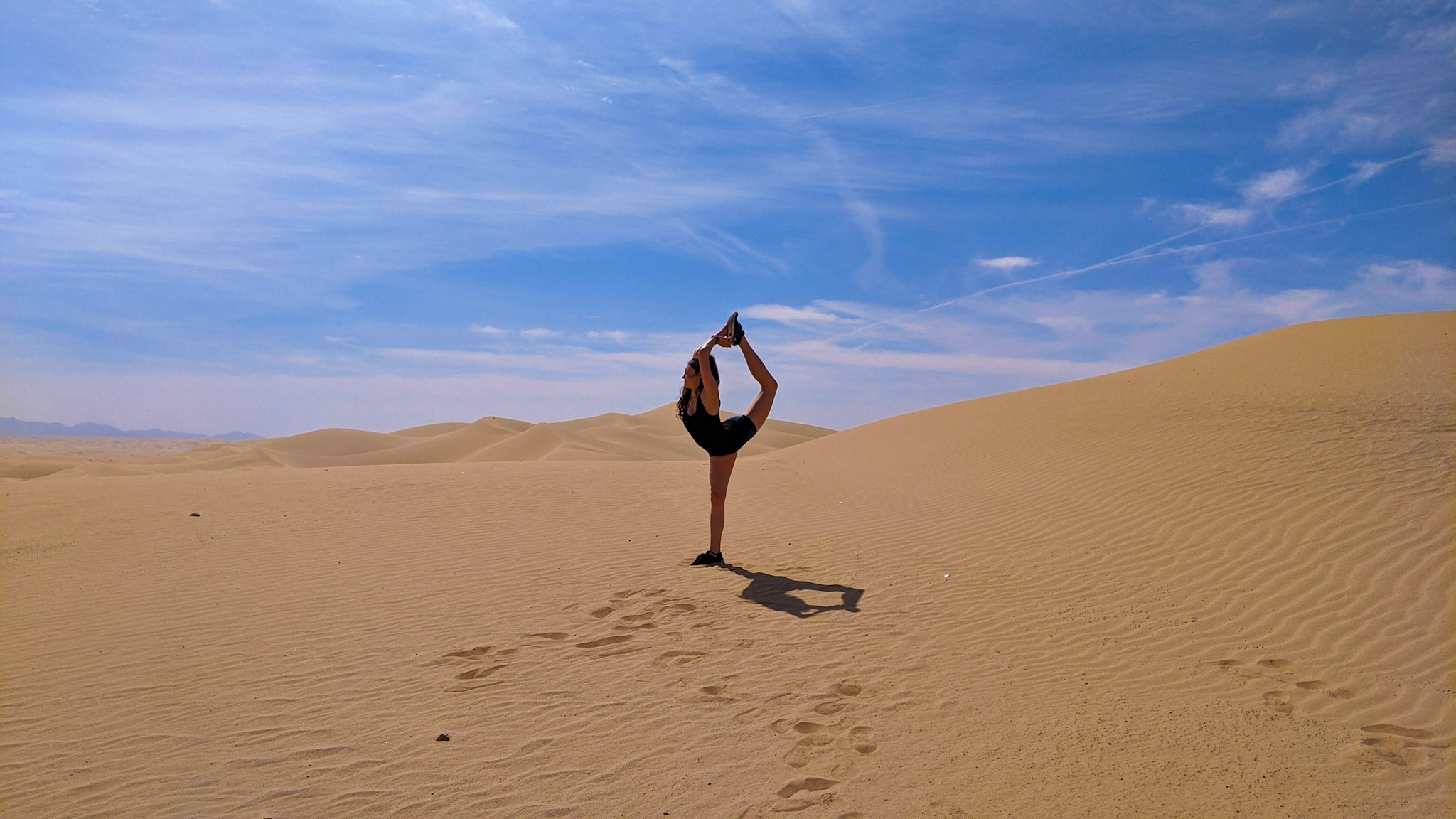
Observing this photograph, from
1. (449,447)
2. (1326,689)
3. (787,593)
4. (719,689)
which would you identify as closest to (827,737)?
(719,689)

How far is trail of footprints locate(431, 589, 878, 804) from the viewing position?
165 inches

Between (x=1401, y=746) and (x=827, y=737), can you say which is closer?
(x=1401, y=746)

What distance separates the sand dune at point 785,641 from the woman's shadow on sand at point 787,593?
0.06 m

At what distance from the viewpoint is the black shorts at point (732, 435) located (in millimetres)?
8133

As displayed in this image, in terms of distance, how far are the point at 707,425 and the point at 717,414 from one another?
0.18m

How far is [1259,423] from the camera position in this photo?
1223 centimetres

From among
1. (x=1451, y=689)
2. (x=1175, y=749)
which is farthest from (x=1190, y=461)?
(x=1175, y=749)

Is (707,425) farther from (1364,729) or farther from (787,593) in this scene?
(1364,729)

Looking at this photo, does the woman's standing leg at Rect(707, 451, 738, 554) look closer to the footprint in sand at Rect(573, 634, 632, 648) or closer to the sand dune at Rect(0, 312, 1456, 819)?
the sand dune at Rect(0, 312, 1456, 819)

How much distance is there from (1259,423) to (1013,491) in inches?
165

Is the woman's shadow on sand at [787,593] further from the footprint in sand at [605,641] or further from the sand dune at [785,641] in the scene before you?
the footprint in sand at [605,641]

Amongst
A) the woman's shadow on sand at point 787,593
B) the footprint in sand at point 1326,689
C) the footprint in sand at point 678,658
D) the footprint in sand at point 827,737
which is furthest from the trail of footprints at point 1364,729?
the footprint in sand at point 678,658

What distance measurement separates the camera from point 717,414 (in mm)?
8039

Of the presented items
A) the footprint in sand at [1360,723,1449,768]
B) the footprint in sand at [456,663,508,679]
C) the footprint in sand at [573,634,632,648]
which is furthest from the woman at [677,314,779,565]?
the footprint in sand at [1360,723,1449,768]
